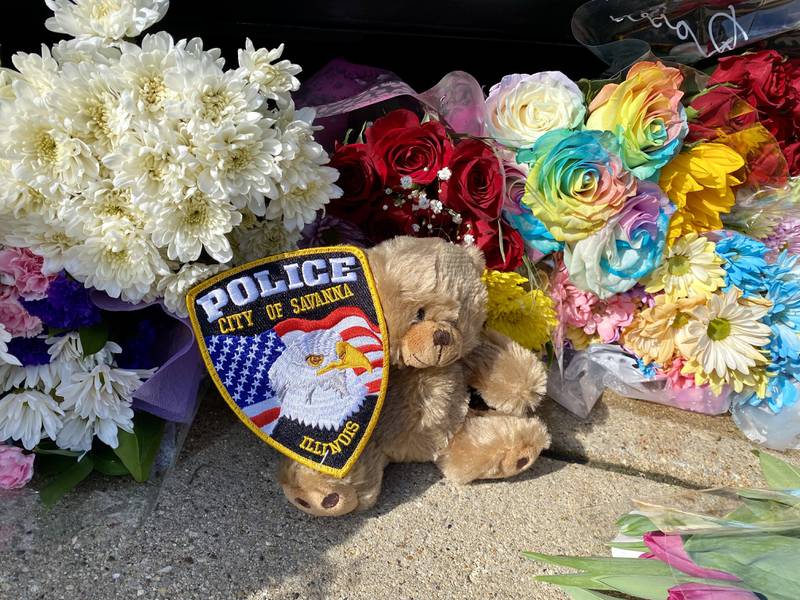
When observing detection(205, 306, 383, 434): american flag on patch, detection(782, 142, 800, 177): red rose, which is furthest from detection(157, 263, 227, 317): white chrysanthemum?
detection(782, 142, 800, 177): red rose

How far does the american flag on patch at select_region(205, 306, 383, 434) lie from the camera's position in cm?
164

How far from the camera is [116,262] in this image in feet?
5.06

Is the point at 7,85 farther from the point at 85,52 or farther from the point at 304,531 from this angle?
the point at 304,531

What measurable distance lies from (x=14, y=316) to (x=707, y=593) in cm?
147

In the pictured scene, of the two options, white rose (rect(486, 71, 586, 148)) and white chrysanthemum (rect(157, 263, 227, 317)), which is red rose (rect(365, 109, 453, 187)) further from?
white chrysanthemum (rect(157, 263, 227, 317))

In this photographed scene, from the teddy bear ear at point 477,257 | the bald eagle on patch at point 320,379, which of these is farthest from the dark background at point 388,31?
the bald eagle on patch at point 320,379

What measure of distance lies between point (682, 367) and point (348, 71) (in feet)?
4.45

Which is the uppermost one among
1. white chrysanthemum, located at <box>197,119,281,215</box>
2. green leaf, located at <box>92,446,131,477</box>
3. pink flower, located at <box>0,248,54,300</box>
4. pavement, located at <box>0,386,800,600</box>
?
white chrysanthemum, located at <box>197,119,281,215</box>

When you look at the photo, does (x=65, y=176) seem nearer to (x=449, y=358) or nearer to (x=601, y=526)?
(x=449, y=358)

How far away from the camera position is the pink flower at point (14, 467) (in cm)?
167

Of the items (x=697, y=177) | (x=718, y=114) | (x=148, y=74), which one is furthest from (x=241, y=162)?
(x=718, y=114)

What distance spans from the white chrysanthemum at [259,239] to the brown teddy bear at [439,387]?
0.76 ft

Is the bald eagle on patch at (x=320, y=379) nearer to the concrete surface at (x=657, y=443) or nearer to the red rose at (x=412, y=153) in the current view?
the red rose at (x=412, y=153)

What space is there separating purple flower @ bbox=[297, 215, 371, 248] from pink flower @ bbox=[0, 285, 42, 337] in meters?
0.69
